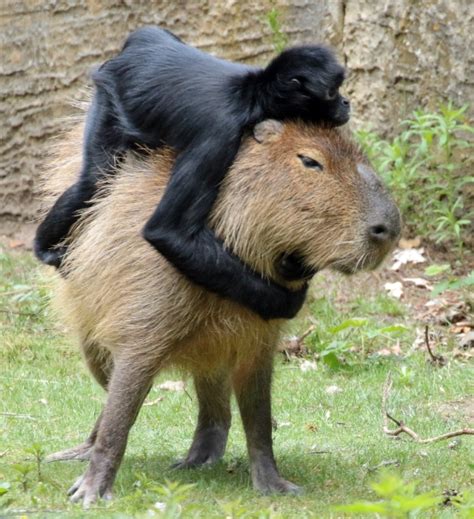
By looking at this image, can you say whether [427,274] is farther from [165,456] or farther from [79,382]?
[165,456]

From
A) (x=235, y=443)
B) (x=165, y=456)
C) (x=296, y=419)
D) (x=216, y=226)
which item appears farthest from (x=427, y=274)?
(x=216, y=226)

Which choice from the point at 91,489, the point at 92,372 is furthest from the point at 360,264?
the point at 92,372

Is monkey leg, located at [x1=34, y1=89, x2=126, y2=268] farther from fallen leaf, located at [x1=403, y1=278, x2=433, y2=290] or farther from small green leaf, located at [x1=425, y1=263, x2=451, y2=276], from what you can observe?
fallen leaf, located at [x1=403, y1=278, x2=433, y2=290]

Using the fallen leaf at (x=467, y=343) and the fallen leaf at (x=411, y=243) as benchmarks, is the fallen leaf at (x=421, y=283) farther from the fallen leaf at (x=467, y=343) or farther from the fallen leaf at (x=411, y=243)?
the fallen leaf at (x=467, y=343)

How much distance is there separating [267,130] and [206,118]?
287 mm

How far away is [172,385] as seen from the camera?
8016 millimetres

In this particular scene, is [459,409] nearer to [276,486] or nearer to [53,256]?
[276,486]

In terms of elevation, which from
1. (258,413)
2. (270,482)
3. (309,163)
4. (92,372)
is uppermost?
(309,163)

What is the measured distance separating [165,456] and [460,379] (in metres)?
2.40

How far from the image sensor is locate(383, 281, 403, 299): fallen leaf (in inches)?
365

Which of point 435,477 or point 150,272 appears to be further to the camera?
point 435,477

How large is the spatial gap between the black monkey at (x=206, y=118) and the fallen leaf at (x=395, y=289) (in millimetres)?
4253

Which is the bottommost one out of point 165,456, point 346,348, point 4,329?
point 4,329

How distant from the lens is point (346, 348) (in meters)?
8.27
